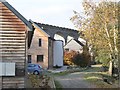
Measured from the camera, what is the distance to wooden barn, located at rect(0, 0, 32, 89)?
16.2 meters

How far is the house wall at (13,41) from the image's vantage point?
53.6ft

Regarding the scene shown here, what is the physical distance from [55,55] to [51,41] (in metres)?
3.45

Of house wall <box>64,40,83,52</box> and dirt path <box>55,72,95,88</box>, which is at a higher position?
house wall <box>64,40,83,52</box>

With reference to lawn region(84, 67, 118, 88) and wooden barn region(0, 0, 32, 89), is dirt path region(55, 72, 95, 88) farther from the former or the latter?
wooden barn region(0, 0, 32, 89)

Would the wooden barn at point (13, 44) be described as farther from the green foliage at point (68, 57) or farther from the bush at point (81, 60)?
the green foliage at point (68, 57)

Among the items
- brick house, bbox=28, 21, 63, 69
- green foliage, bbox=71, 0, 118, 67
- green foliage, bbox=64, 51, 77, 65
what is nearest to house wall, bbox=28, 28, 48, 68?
brick house, bbox=28, 21, 63, 69

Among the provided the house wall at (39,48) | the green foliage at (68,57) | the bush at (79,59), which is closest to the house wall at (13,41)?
the house wall at (39,48)

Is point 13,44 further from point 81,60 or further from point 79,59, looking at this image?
point 81,60

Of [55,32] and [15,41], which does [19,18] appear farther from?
[55,32]

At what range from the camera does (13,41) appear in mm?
16562

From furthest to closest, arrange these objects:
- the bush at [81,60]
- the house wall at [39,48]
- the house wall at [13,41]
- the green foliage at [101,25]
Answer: the bush at [81,60], the house wall at [39,48], the green foliage at [101,25], the house wall at [13,41]

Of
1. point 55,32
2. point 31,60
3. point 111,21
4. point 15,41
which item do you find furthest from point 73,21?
point 55,32

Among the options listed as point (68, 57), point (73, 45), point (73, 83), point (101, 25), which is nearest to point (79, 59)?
point (68, 57)

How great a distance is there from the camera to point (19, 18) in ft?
Answer: 53.5
